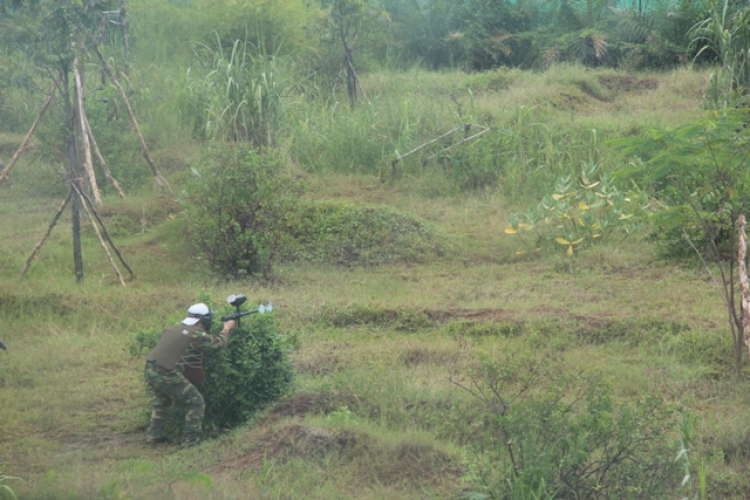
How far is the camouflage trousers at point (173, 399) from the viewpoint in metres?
4.83

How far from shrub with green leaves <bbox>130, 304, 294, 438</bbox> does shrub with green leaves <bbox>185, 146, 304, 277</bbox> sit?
2.75 metres

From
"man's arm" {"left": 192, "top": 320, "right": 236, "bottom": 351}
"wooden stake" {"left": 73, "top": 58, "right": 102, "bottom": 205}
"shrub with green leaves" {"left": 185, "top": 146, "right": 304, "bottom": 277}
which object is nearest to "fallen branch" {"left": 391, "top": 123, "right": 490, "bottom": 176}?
"shrub with green leaves" {"left": 185, "top": 146, "right": 304, "bottom": 277}

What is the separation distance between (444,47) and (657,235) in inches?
442

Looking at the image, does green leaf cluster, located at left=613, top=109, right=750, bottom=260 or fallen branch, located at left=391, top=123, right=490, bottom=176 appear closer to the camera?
green leaf cluster, located at left=613, top=109, right=750, bottom=260

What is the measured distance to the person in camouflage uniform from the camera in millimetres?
4832

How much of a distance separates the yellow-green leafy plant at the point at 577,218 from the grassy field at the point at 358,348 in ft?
0.77

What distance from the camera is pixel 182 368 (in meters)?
4.86

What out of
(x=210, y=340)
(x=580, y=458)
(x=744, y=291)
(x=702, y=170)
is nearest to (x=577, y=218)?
(x=702, y=170)

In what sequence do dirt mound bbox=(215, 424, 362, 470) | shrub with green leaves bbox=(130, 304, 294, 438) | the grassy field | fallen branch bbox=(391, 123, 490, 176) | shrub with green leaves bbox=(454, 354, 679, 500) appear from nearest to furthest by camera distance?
shrub with green leaves bbox=(454, 354, 679, 500)
the grassy field
dirt mound bbox=(215, 424, 362, 470)
shrub with green leaves bbox=(130, 304, 294, 438)
fallen branch bbox=(391, 123, 490, 176)

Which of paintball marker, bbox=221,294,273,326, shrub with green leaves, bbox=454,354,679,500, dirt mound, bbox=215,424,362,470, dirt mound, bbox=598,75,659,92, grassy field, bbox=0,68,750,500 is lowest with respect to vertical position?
grassy field, bbox=0,68,750,500

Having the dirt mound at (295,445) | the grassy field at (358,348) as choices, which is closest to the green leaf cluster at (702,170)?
the grassy field at (358,348)

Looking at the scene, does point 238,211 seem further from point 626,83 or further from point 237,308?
point 626,83

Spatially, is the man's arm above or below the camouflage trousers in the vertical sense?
above

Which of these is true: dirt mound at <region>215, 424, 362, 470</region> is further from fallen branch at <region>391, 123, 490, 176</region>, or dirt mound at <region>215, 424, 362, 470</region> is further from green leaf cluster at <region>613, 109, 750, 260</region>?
fallen branch at <region>391, 123, 490, 176</region>
